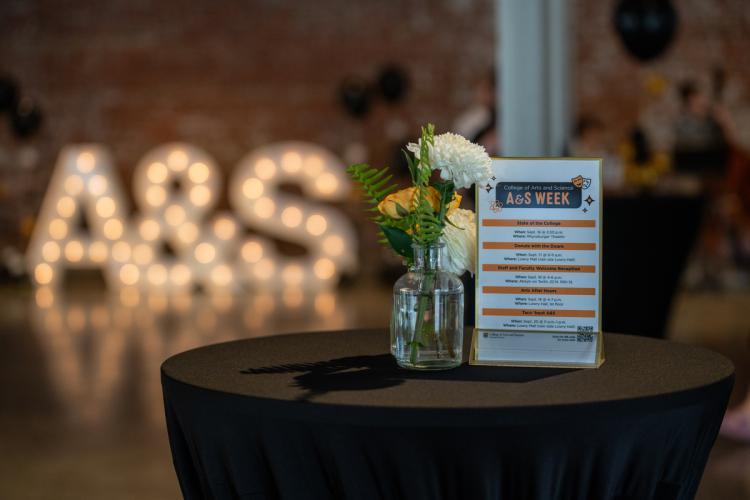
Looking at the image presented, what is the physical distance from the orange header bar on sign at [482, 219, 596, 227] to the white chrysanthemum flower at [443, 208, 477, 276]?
0.03 metres

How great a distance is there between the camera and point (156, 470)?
4137 millimetres

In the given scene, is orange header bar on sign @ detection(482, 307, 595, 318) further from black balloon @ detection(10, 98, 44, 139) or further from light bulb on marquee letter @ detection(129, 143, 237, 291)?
black balloon @ detection(10, 98, 44, 139)


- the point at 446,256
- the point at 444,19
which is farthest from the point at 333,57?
the point at 446,256

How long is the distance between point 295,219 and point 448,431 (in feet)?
29.5

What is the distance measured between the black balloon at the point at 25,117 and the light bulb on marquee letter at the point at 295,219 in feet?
8.05

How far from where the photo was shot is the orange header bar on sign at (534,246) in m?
2.01

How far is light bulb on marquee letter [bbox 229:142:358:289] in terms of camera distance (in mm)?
10500

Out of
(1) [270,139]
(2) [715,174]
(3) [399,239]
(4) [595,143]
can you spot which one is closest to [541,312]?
(3) [399,239]

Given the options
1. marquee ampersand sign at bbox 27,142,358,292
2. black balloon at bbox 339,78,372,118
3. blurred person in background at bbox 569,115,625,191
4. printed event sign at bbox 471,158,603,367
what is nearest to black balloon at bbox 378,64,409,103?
black balloon at bbox 339,78,372,118

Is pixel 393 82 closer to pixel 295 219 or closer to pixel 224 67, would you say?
pixel 295 219

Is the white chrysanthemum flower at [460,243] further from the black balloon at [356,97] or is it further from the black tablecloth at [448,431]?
the black balloon at [356,97]

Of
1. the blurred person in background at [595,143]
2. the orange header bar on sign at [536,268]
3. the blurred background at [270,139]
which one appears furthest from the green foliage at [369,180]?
the blurred person in background at [595,143]

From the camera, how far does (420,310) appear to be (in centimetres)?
195

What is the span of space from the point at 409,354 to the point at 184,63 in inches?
392
